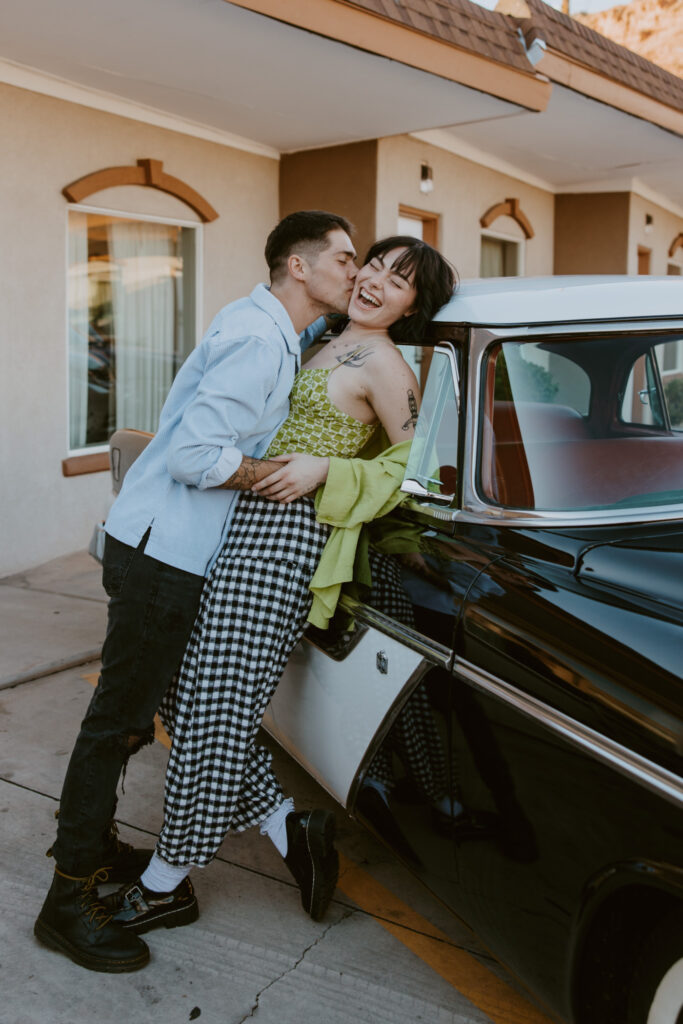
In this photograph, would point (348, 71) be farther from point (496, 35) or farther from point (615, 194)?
point (615, 194)

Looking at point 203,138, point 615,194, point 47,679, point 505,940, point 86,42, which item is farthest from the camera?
point 615,194

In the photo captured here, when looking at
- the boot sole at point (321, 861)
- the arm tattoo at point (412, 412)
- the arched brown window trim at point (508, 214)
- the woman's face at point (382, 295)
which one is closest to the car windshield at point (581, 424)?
the arm tattoo at point (412, 412)

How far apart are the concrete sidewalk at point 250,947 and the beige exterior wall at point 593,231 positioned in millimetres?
9329

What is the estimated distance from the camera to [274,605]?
8.36ft

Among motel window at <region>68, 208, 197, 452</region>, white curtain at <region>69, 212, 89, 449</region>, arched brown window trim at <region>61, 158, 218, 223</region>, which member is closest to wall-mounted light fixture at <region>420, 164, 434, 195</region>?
arched brown window trim at <region>61, 158, 218, 223</region>

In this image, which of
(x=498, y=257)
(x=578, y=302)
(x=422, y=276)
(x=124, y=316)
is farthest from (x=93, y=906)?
(x=498, y=257)

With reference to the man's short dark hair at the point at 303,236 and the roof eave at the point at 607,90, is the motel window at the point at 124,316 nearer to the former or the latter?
the roof eave at the point at 607,90

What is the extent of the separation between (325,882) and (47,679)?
2208 mm

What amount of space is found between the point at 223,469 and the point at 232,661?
52 cm

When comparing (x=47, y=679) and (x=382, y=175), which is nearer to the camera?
(x=47, y=679)

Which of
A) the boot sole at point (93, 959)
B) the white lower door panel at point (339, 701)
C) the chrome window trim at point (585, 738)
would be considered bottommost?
the boot sole at point (93, 959)

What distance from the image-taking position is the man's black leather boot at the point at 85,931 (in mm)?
2465

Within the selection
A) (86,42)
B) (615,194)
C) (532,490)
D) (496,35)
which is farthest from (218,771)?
(615,194)

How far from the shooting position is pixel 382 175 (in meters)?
7.84
